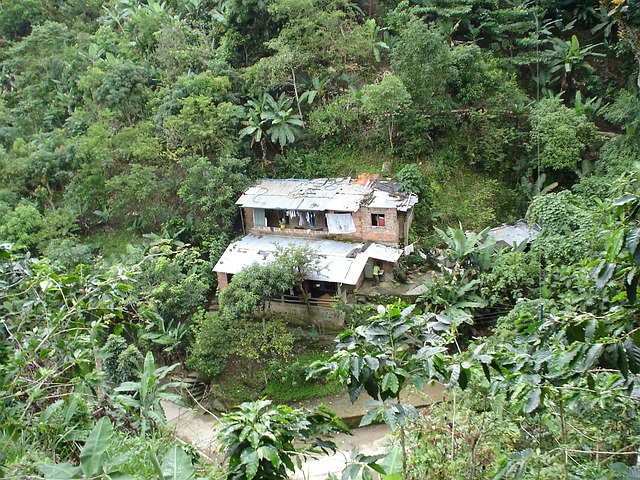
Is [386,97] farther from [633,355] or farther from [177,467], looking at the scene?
[177,467]

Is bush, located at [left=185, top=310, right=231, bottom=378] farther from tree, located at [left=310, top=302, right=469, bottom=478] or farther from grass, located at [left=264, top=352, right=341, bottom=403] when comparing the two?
tree, located at [left=310, top=302, right=469, bottom=478]

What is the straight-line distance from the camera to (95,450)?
2.72 metres

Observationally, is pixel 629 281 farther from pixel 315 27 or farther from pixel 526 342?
pixel 315 27

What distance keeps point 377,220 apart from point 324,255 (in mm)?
1790

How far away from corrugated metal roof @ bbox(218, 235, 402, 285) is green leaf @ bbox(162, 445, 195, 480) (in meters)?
9.15

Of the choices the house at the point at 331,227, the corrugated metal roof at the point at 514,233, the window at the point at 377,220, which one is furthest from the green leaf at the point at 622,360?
the window at the point at 377,220

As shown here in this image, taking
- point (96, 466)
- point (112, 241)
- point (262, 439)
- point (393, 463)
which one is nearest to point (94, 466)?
point (96, 466)

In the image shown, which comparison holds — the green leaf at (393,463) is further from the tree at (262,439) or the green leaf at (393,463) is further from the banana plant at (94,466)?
the banana plant at (94,466)

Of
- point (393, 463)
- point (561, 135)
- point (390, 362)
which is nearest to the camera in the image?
point (390, 362)

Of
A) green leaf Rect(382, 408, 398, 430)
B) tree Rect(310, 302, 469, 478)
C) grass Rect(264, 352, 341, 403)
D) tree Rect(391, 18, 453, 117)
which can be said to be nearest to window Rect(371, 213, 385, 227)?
tree Rect(391, 18, 453, 117)

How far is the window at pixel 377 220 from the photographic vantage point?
13.7 meters

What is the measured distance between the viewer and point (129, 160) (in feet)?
54.1

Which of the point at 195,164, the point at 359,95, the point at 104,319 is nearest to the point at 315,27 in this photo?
the point at 359,95

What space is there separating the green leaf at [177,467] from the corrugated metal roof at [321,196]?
10.5m
